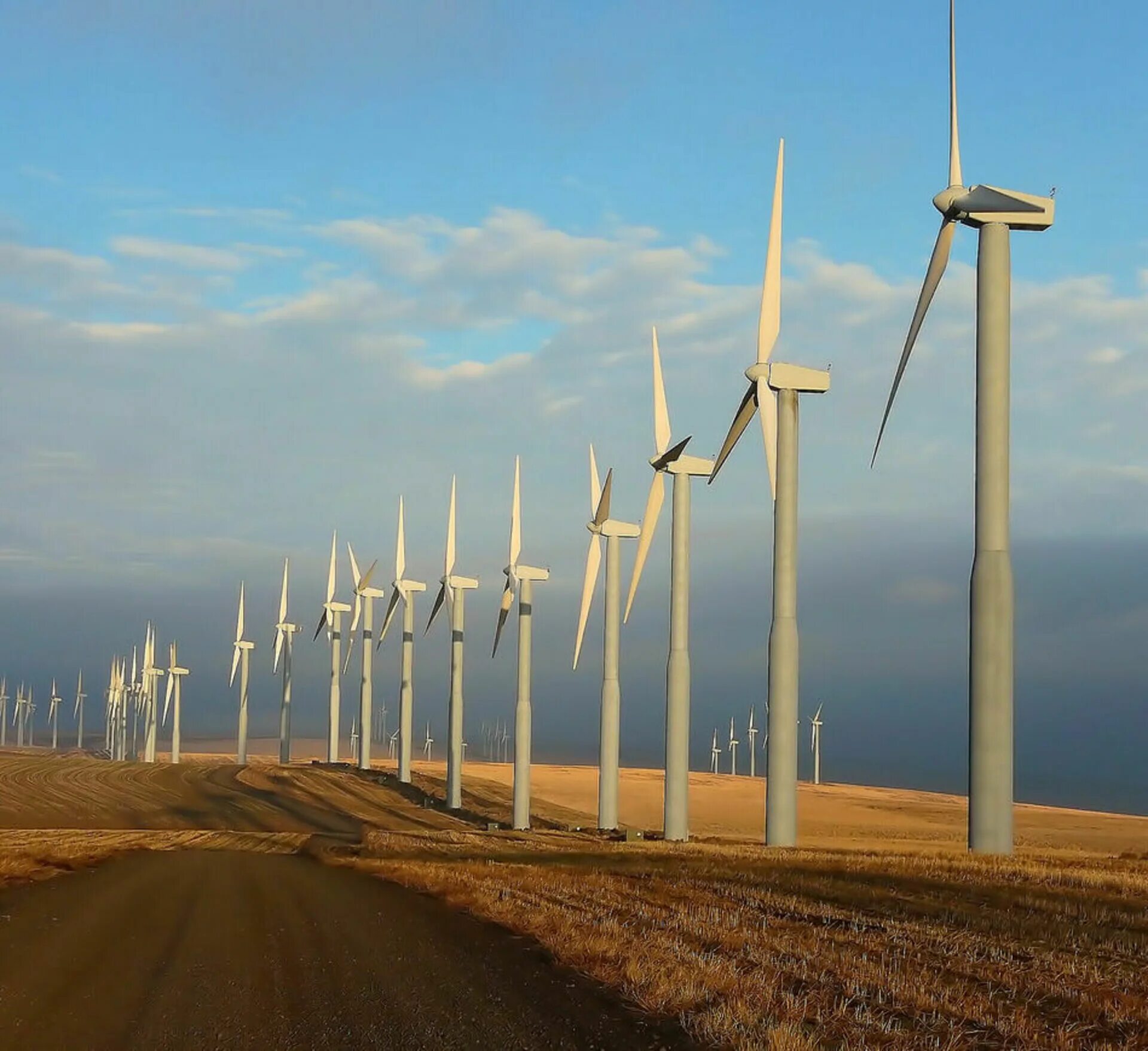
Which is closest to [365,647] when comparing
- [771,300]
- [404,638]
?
[404,638]

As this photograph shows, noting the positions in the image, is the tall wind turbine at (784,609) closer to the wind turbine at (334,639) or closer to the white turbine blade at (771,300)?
the white turbine blade at (771,300)

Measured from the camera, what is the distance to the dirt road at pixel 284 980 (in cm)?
1339

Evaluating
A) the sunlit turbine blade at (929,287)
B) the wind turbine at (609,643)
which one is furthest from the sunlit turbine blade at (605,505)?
the sunlit turbine blade at (929,287)

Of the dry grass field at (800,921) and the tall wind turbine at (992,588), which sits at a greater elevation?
the tall wind turbine at (992,588)

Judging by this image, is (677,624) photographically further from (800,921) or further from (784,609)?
(800,921)

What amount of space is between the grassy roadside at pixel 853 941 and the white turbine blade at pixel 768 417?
1937cm

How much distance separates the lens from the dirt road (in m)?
13.4

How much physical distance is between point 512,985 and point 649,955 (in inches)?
83.3

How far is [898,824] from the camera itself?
117312 mm

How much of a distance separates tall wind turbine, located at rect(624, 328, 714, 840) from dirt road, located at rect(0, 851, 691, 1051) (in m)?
32.8

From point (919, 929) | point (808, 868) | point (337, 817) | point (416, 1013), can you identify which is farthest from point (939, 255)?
point (337, 817)

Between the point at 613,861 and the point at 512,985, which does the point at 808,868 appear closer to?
the point at 613,861

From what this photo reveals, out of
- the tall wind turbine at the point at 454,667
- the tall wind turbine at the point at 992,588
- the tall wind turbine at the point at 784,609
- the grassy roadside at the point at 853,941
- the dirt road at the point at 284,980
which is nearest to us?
the grassy roadside at the point at 853,941

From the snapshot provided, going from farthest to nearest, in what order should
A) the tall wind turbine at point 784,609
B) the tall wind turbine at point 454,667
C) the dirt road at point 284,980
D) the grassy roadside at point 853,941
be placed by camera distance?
the tall wind turbine at point 454,667
the tall wind turbine at point 784,609
the dirt road at point 284,980
the grassy roadside at point 853,941
